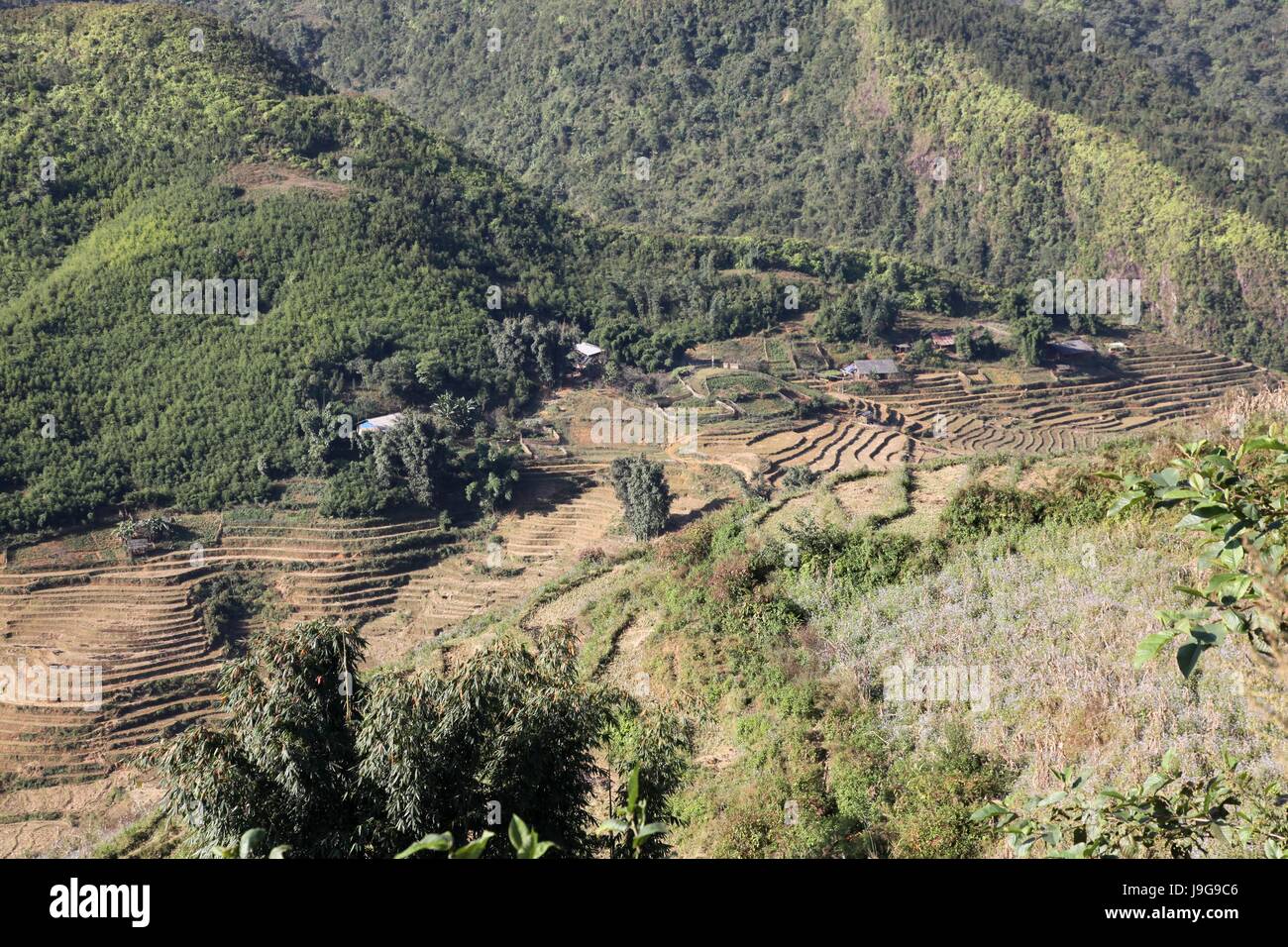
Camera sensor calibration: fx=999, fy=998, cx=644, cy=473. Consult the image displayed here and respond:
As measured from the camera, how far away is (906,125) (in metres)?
67.7

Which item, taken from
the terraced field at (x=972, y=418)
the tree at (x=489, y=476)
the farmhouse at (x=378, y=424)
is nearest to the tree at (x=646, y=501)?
the tree at (x=489, y=476)

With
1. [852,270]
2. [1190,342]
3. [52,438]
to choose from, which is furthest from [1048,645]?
[1190,342]

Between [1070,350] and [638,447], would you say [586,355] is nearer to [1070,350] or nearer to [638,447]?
[638,447]

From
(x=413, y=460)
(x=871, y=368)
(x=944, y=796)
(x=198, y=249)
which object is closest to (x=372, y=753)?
(x=944, y=796)

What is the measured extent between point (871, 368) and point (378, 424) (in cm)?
1892

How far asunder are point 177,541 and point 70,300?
12183 mm

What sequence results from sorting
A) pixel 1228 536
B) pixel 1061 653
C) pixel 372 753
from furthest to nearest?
pixel 1061 653, pixel 372 753, pixel 1228 536

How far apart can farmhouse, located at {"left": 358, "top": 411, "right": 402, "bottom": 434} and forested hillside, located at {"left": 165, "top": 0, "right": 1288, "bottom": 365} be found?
32.0m

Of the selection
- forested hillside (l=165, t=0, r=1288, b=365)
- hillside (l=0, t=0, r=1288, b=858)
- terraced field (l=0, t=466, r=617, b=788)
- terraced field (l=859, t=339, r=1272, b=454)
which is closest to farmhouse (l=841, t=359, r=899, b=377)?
hillside (l=0, t=0, r=1288, b=858)

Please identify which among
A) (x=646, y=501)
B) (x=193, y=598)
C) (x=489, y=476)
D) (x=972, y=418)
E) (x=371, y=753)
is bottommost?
(x=193, y=598)

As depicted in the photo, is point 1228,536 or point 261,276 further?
point 261,276

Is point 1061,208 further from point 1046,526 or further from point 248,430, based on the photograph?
point 1046,526

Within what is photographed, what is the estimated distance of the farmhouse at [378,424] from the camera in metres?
30.7

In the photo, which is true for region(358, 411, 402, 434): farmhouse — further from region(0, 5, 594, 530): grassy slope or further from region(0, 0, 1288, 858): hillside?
region(0, 5, 594, 530): grassy slope
